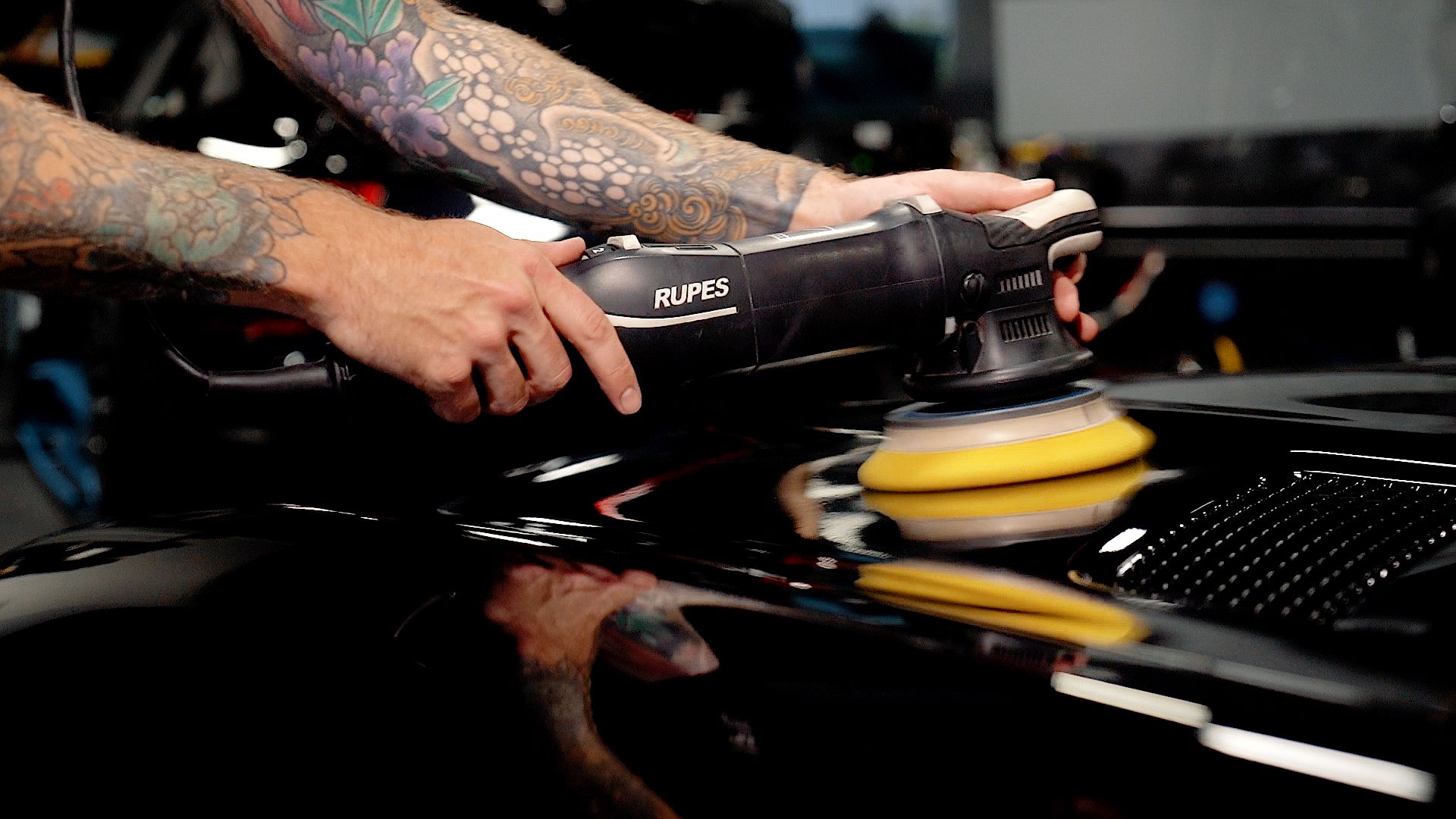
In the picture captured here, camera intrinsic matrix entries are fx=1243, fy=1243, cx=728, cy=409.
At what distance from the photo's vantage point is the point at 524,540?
801mm

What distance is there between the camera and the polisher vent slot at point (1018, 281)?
0.92 metres

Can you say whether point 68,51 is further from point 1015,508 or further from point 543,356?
point 1015,508

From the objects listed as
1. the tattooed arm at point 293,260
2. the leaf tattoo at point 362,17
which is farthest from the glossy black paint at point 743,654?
the leaf tattoo at point 362,17

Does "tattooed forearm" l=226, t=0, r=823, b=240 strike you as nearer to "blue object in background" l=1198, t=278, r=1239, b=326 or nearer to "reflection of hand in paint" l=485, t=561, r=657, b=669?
"reflection of hand in paint" l=485, t=561, r=657, b=669

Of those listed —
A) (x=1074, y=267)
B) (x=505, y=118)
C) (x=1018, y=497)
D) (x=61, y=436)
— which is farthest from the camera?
(x=61, y=436)

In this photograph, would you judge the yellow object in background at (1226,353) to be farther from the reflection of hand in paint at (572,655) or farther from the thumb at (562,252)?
the reflection of hand in paint at (572,655)

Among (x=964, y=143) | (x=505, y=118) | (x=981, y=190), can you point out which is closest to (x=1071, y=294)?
(x=981, y=190)

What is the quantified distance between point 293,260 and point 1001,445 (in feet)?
1.71

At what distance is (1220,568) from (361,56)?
1.04 meters

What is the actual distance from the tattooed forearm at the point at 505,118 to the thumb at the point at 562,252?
18.7 inches

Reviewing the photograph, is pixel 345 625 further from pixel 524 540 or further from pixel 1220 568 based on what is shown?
pixel 1220 568

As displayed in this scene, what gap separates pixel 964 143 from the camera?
367 cm

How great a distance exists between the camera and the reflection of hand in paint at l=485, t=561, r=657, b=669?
2.13ft

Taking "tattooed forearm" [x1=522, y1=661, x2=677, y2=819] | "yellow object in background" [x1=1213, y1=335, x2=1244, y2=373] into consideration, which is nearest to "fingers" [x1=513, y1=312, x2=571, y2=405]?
"tattooed forearm" [x1=522, y1=661, x2=677, y2=819]
